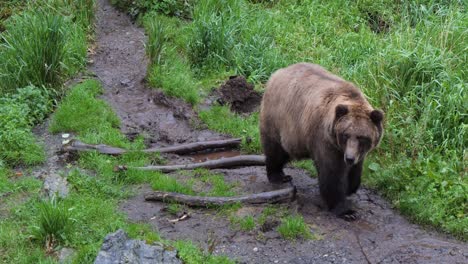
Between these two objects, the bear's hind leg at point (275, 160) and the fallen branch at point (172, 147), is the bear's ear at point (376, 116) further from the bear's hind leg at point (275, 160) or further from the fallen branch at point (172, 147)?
the fallen branch at point (172, 147)

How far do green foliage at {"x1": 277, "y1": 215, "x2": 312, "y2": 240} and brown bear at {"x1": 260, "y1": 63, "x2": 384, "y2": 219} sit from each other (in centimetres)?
41

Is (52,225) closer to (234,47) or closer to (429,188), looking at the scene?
(429,188)

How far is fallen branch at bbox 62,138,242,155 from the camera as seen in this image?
8.05 metres

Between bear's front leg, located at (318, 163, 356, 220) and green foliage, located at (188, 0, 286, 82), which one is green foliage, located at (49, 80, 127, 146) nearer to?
green foliage, located at (188, 0, 286, 82)

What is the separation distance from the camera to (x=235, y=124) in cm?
909

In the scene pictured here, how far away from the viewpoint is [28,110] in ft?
29.3

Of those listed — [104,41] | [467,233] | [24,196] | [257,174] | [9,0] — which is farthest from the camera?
[9,0]

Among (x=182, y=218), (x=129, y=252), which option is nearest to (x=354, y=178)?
(x=182, y=218)

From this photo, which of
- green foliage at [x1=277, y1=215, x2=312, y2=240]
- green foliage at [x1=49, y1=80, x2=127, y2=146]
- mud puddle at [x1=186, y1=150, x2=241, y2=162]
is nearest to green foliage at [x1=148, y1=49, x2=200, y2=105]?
green foliage at [x1=49, y1=80, x2=127, y2=146]

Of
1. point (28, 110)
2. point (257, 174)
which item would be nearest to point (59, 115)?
point (28, 110)

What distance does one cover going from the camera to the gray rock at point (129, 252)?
18.1ft

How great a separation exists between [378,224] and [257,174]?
1722 millimetres

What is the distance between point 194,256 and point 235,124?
337cm

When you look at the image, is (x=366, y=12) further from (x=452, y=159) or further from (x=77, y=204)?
(x=77, y=204)
